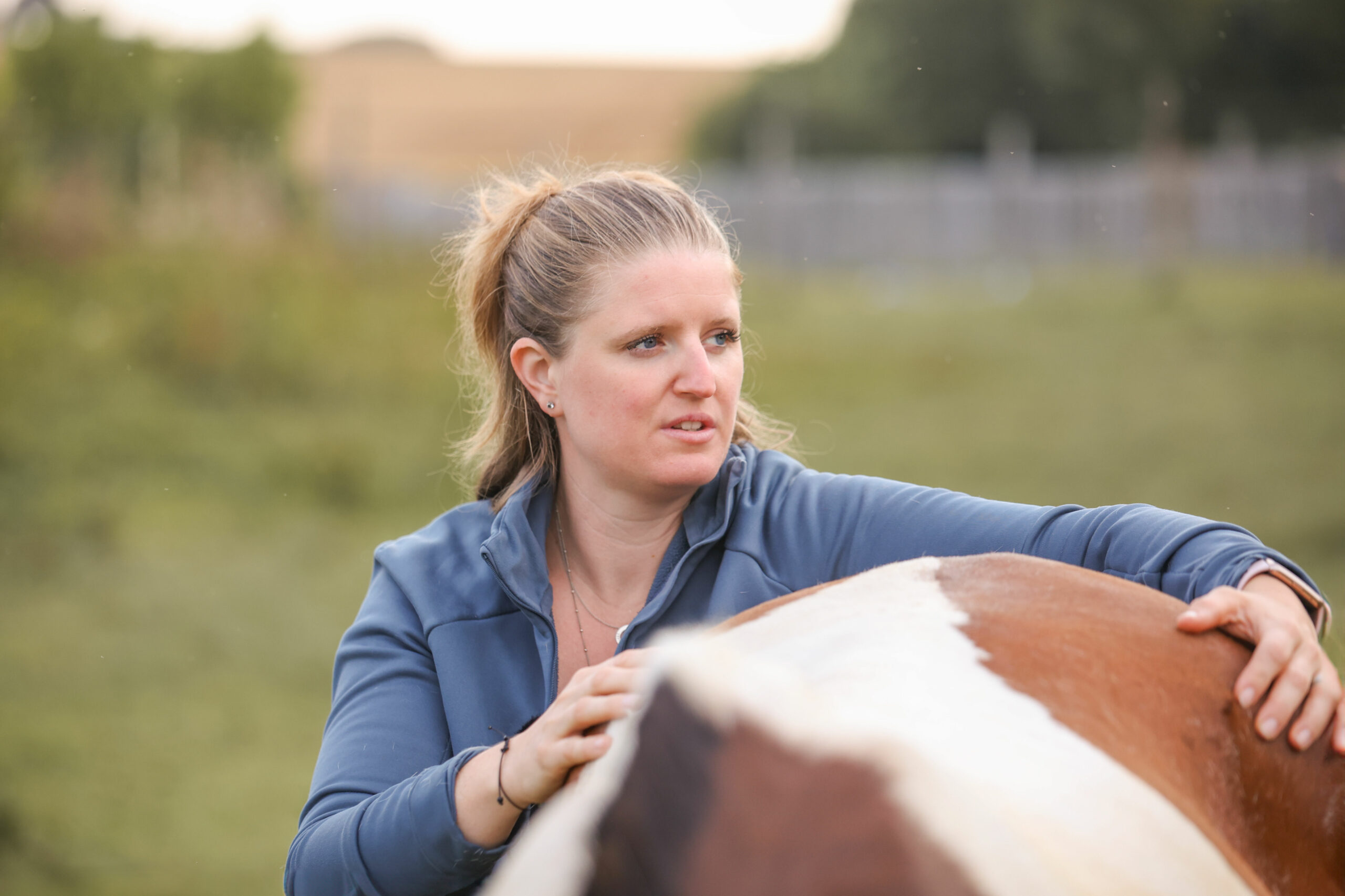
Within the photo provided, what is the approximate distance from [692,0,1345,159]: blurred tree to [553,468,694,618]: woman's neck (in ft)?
56.1

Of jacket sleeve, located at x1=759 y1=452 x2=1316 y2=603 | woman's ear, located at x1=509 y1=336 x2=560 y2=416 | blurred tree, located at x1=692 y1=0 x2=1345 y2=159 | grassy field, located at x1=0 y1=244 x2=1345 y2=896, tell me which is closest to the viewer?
jacket sleeve, located at x1=759 y1=452 x2=1316 y2=603

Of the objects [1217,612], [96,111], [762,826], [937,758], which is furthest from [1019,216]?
[762,826]

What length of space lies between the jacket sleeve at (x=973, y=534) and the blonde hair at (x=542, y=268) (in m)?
0.31

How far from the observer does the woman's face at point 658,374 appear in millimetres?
1806

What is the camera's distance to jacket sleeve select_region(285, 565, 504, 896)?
1.37 m

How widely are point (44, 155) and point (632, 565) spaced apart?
37.6ft

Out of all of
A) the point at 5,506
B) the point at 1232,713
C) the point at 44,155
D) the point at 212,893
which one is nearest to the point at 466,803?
the point at 1232,713

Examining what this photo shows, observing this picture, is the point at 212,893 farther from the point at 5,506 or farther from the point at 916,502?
the point at 5,506

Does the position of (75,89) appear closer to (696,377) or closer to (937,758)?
(696,377)

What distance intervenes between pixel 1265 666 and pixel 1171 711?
0.53 ft

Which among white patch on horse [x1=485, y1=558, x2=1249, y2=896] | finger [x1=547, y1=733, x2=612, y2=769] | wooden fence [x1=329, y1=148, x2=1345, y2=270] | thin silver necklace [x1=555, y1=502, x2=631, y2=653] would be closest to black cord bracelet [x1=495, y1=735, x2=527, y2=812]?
finger [x1=547, y1=733, x2=612, y2=769]

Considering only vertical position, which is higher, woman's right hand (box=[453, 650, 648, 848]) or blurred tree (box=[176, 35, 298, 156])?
blurred tree (box=[176, 35, 298, 156])

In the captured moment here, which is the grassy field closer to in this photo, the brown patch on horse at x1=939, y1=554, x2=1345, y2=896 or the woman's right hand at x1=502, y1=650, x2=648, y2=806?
the brown patch on horse at x1=939, y1=554, x2=1345, y2=896

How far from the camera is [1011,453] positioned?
778 cm
